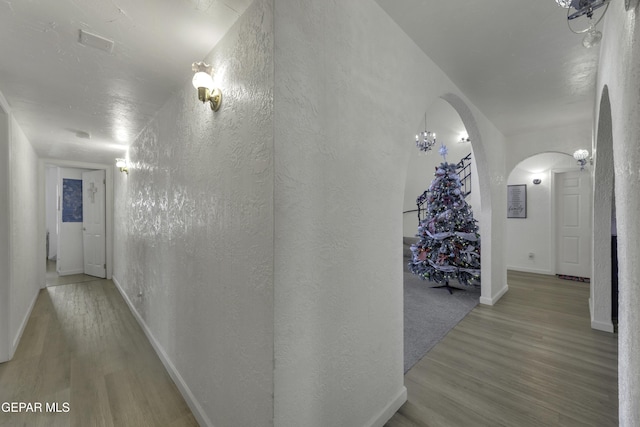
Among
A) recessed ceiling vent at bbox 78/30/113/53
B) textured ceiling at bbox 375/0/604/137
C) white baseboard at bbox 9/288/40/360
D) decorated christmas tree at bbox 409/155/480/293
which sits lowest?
white baseboard at bbox 9/288/40/360

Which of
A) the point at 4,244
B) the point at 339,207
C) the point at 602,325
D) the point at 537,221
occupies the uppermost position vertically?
the point at 339,207

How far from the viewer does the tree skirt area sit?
97.8 inches

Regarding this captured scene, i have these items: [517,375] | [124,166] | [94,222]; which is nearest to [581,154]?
[517,375]

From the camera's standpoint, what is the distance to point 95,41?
1.48m

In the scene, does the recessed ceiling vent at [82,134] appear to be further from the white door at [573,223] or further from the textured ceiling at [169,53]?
the white door at [573,223]

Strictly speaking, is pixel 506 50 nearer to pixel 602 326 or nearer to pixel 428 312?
pixel 428 312

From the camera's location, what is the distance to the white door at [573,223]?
15.6 ft

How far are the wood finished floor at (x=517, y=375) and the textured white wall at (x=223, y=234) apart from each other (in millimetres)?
1082

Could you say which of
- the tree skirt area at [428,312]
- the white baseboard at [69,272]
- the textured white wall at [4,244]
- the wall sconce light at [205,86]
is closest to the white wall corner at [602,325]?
the tree skirt area at [428,312]

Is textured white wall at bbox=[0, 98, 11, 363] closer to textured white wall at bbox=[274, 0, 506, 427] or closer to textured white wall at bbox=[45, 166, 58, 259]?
textured white wall at bbox=[274, 0, 506, 427]

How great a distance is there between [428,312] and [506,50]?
2.81 m

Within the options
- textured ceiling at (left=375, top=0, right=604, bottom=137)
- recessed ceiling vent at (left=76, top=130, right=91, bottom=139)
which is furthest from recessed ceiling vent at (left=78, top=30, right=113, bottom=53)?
recessed ceiling vent at (left=76, top=130, right=91, bottom=139)

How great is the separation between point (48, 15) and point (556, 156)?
23.0 feet

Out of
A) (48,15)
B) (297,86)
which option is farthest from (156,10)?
(297,86)
